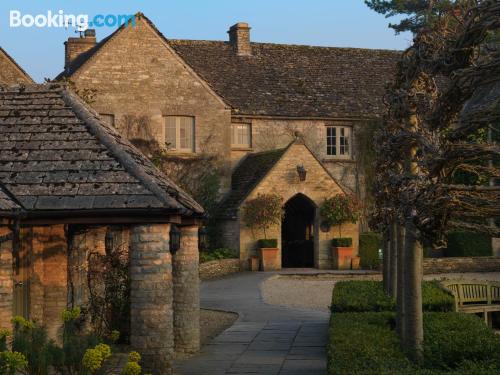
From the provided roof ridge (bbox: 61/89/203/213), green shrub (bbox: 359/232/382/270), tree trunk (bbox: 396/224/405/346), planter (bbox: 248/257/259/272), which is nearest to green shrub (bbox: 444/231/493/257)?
green shrub (bbox: 359/232/382/270)

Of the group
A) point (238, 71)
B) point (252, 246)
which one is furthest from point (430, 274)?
point (238, 71)

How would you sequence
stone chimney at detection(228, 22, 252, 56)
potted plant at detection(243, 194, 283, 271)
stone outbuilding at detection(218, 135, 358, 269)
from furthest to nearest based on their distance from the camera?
stone chimney at detection(228, 22, 252, 56) → stone outbuilding at detection(218, 135, 358, 269) → potted plant at detection(243, 194, 283, 271)

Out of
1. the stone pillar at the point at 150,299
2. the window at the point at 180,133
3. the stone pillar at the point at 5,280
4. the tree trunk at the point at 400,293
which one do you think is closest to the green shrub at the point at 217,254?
the window at the point at 180,133

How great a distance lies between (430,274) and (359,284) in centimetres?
1288

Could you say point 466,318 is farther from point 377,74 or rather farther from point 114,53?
point 377,74

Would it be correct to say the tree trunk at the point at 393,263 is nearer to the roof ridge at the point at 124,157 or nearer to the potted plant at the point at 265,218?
the roof ridge at the point at 124,157

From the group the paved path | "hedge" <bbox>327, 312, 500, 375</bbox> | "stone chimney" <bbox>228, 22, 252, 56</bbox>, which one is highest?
"stone chimney" <bbox>228, 22, 252, 56</bbox>

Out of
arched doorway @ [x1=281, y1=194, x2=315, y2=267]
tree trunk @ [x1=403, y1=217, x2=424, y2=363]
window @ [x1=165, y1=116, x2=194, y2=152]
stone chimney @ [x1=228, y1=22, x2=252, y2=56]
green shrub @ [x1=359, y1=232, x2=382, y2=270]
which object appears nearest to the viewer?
tree trunk @ [x1=403, y1=217, x2=424, y2=363]

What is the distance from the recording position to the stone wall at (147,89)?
34469mm

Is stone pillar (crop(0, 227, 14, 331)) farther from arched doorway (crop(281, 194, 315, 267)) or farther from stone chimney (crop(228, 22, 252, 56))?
stone chimney (crop(228, 22, 252, 56))

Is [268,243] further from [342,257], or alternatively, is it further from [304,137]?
[304,137]

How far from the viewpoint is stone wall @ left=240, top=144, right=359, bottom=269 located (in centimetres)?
3322

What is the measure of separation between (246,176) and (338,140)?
5.10 metres

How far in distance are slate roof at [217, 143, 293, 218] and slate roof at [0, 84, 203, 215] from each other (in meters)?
18.1
